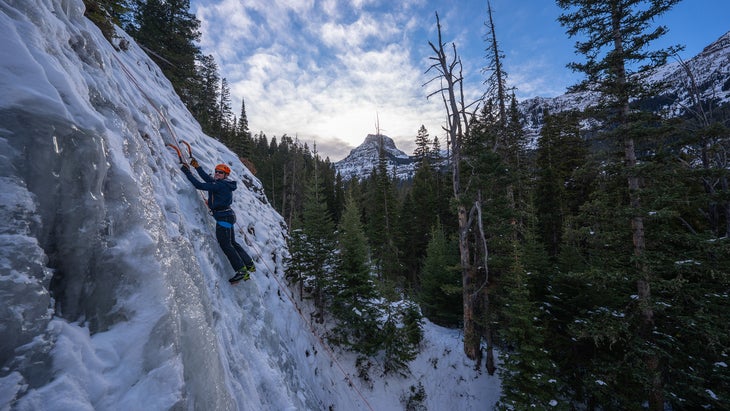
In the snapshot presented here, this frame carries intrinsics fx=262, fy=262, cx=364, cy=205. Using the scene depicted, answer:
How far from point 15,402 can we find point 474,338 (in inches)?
611

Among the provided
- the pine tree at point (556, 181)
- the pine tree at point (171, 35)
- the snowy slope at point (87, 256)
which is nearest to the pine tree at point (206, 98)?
the pine tree at point (171, 35)

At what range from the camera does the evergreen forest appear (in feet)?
27.3

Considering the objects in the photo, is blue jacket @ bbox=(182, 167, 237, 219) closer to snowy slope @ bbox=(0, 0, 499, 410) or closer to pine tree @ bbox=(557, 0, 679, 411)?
snowy slope @ bbox=(0, 0, 499, 410)

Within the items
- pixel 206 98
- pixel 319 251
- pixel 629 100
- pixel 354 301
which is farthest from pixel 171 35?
pixel 629 100

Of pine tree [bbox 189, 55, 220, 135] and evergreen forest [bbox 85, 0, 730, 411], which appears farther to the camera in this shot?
pine tree [bbox 189, 55, 220, 135]

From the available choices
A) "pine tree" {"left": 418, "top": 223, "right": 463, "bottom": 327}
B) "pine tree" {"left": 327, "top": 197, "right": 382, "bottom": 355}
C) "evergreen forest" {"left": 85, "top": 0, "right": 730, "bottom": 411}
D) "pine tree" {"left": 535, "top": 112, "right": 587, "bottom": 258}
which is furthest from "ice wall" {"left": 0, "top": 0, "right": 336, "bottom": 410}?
"pine tree" {"left": 535, "top": 112, "right": 587, "bottom": 258}

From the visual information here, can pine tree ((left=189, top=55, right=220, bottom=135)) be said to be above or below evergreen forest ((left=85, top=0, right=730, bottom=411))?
above

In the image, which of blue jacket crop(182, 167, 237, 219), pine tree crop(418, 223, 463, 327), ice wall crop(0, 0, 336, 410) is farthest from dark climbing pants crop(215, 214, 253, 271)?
pine tree crop(418, 223, 463, 327)

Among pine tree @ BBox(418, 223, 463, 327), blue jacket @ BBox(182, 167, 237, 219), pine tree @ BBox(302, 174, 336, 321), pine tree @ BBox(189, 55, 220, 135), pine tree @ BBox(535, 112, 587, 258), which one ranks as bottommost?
pine tree @ BBox(418, 223, 463, 327)

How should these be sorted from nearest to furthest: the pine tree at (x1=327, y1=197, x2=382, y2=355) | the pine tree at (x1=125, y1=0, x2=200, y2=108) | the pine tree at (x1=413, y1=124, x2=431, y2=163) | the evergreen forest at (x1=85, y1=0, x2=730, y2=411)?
the evergreen forest at (x1=85, y1=0, x2=730, y2=411) → the pine tree at (x1=327, y1=197, x2=382, y2=355) → the pine tree at (x1=125, y1=0, x2=200, y2=108) → the pine tree at (x1=413, y1=124, x2=431, y2=163)

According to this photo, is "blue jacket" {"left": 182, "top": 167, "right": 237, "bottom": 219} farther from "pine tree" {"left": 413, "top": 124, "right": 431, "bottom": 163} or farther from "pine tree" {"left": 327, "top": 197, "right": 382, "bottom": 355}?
"pine tree" {"left": 413, "top": 124, "right": 431, "bottom": 163}

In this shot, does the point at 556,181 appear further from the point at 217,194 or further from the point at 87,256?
the point at 87,256

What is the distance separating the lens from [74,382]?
2.30 m

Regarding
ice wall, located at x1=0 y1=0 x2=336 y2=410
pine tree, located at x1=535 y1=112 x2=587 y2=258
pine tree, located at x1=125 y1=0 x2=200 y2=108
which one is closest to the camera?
ice wall, located at x1=0 y1=0 x2=336 y2=410
